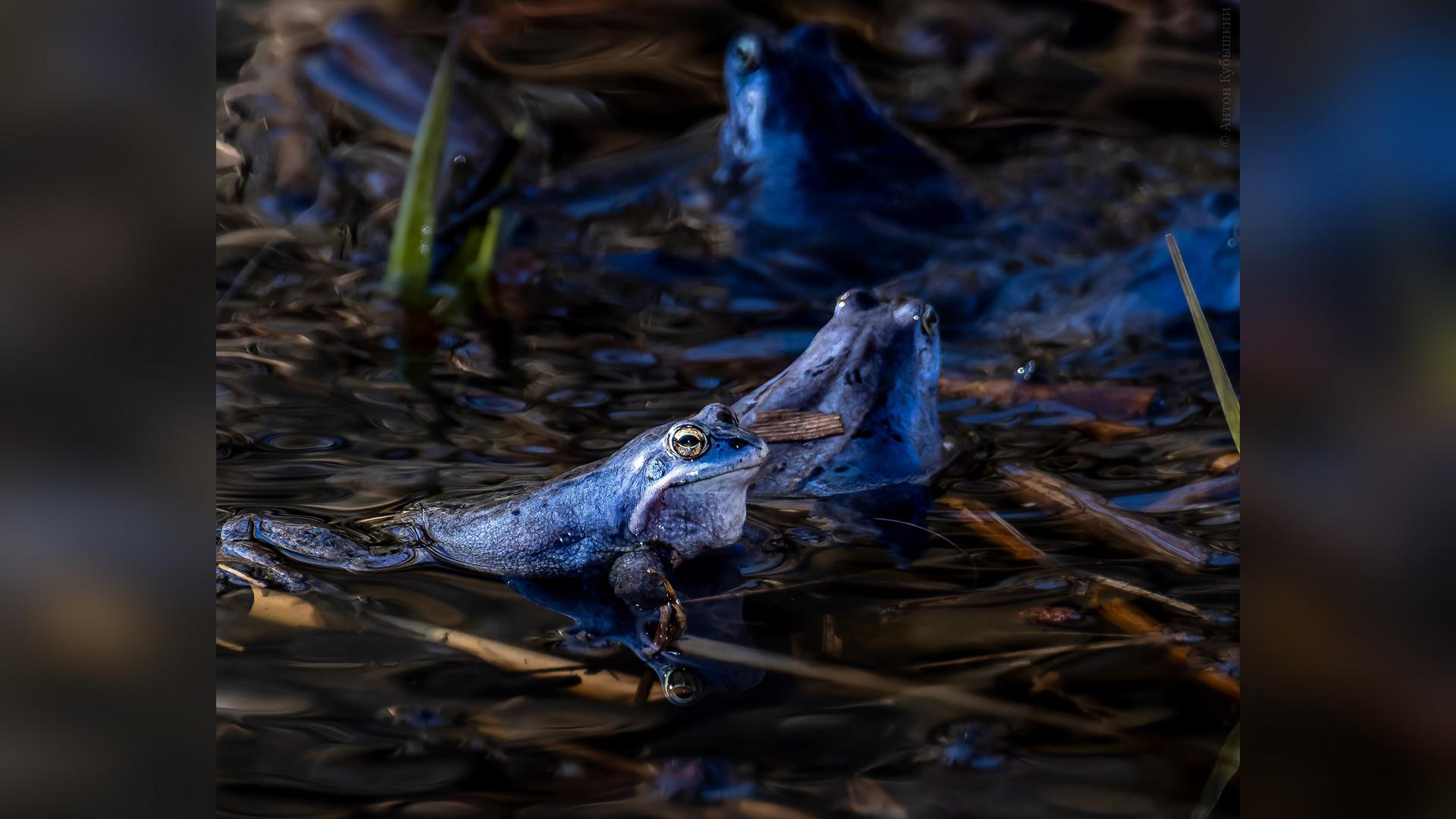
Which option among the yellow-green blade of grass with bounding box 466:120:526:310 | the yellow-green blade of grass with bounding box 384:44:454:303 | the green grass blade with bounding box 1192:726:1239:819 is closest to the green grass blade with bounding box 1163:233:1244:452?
the green grass blade with bounding box 1192:726:1239:819

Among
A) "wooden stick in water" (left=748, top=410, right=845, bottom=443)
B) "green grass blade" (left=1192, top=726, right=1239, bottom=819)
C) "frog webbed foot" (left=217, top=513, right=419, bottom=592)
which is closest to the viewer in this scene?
"green grass blade" (left=1192, top=726, right=1239, bottom=819)
